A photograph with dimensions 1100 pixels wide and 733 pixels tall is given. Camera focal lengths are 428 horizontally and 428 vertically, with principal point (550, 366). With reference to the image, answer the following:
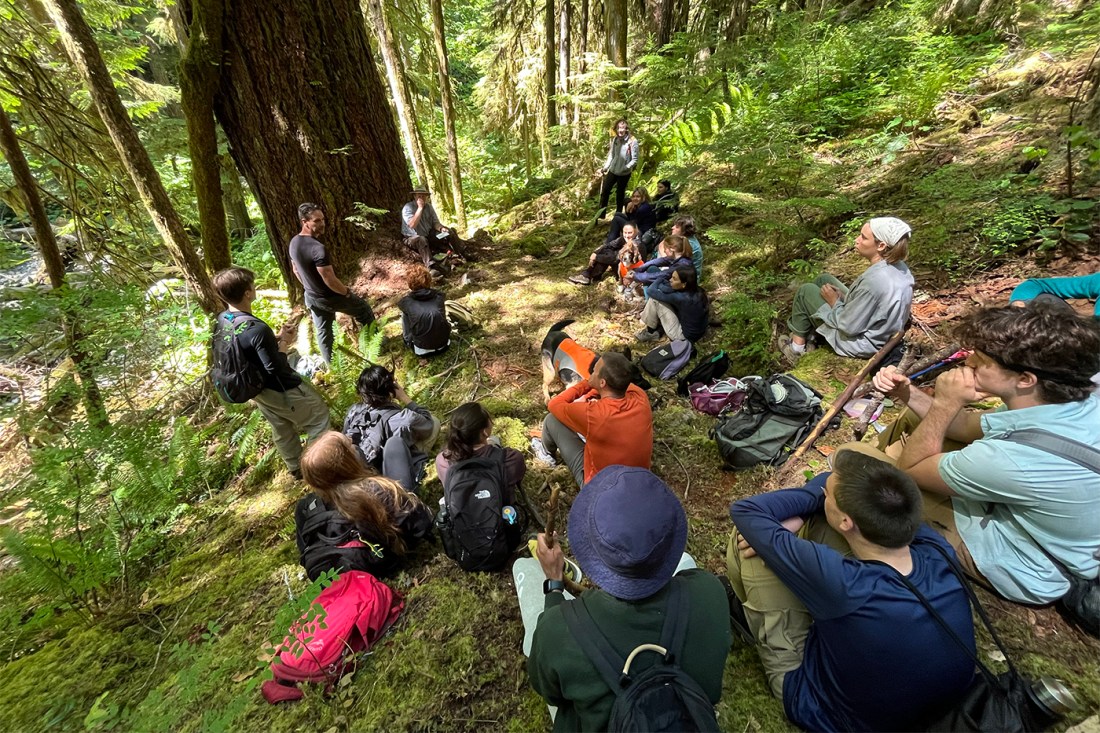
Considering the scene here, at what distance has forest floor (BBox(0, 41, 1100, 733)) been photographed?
2223mm

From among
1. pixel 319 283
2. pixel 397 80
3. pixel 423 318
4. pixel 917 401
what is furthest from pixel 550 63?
pixel 917 401

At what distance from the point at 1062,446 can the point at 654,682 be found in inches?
81.2

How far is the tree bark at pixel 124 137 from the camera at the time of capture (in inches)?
155

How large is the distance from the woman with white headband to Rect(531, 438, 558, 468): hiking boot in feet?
Answer: 9.94

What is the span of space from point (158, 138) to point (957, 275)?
38.2 feet

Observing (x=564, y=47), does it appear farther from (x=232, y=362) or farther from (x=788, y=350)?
(x=232, y=362)

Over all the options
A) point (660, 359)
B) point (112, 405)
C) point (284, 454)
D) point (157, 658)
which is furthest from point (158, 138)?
point (660, 359)

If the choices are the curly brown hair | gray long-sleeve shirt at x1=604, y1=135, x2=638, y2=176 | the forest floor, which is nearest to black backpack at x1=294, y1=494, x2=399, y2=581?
the forest floor

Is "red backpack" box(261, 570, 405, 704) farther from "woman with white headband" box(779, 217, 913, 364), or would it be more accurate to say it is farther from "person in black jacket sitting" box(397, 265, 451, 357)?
"woman with white headband" box(779, 217, 913, 364)

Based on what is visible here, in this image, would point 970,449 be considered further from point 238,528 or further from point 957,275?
point 238,528

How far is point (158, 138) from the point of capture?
7297 mm

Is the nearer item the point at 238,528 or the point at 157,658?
the point at 157,658

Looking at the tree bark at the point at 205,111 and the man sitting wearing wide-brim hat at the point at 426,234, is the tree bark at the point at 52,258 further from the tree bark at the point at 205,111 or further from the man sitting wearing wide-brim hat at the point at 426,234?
the man sitting wearing wide-brim hat at the point at 426,234

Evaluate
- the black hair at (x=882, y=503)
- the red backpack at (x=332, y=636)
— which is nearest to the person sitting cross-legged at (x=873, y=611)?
the black hair at (x=882, y=503)
